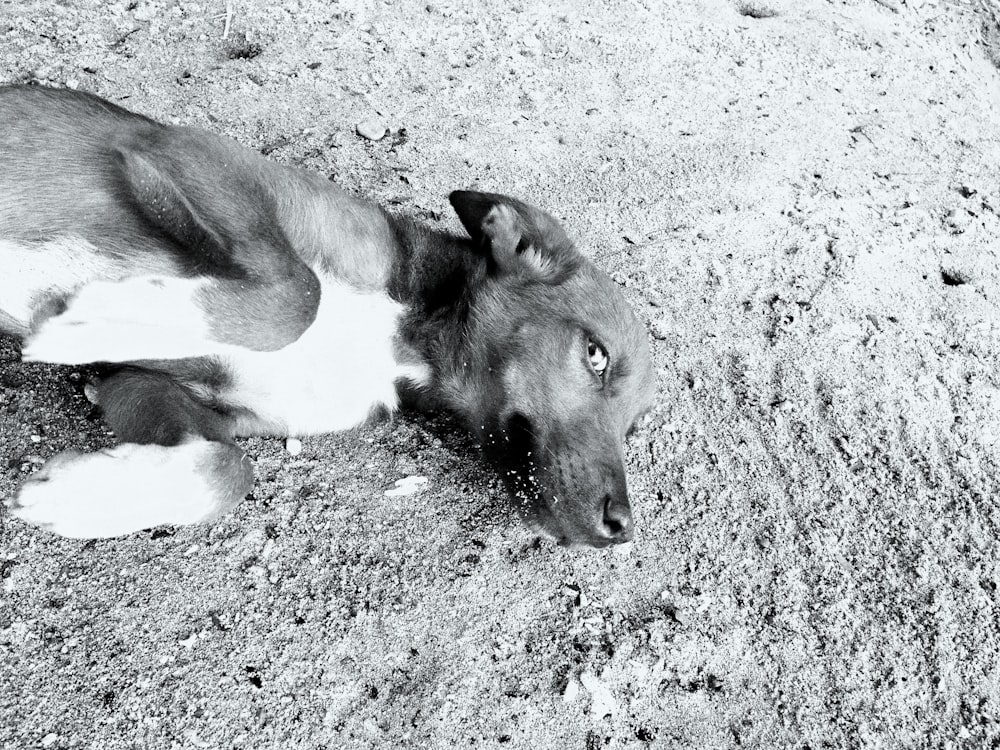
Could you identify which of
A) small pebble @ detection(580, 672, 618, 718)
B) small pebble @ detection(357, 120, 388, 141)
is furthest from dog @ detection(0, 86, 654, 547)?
small pebble @ detection(357, 120, 388, 141)

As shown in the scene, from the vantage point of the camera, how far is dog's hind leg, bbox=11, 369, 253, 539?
9.20ft

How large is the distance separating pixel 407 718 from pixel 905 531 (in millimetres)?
2312

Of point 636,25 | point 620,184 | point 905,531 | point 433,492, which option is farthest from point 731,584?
point 636,25

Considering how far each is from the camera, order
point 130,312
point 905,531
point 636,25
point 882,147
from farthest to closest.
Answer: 1. point 636,25
2. point 882,147
3. point 905,531
4. point 130,312

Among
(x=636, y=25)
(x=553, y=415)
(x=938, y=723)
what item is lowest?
(x=938, y=723)

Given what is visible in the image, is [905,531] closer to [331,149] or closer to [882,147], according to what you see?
[882,147]

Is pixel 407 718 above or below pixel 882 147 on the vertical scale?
below

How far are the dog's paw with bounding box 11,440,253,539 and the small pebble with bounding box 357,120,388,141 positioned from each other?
2.43 meters

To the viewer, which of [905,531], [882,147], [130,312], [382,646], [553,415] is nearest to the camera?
[130,312]

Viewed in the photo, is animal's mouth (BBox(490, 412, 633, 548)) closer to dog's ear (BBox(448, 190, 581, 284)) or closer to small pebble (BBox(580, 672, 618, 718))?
small pebble (BBox(580, 672, 618, 718))

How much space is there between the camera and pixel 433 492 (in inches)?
144

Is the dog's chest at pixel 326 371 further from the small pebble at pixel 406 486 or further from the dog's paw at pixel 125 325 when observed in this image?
the dog's paw at pixel 125 325

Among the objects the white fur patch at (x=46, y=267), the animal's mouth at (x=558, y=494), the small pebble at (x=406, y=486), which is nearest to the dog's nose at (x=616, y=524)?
the animal's mouth at (x=558, y=494)

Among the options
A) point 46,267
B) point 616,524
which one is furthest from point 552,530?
point 46,267
